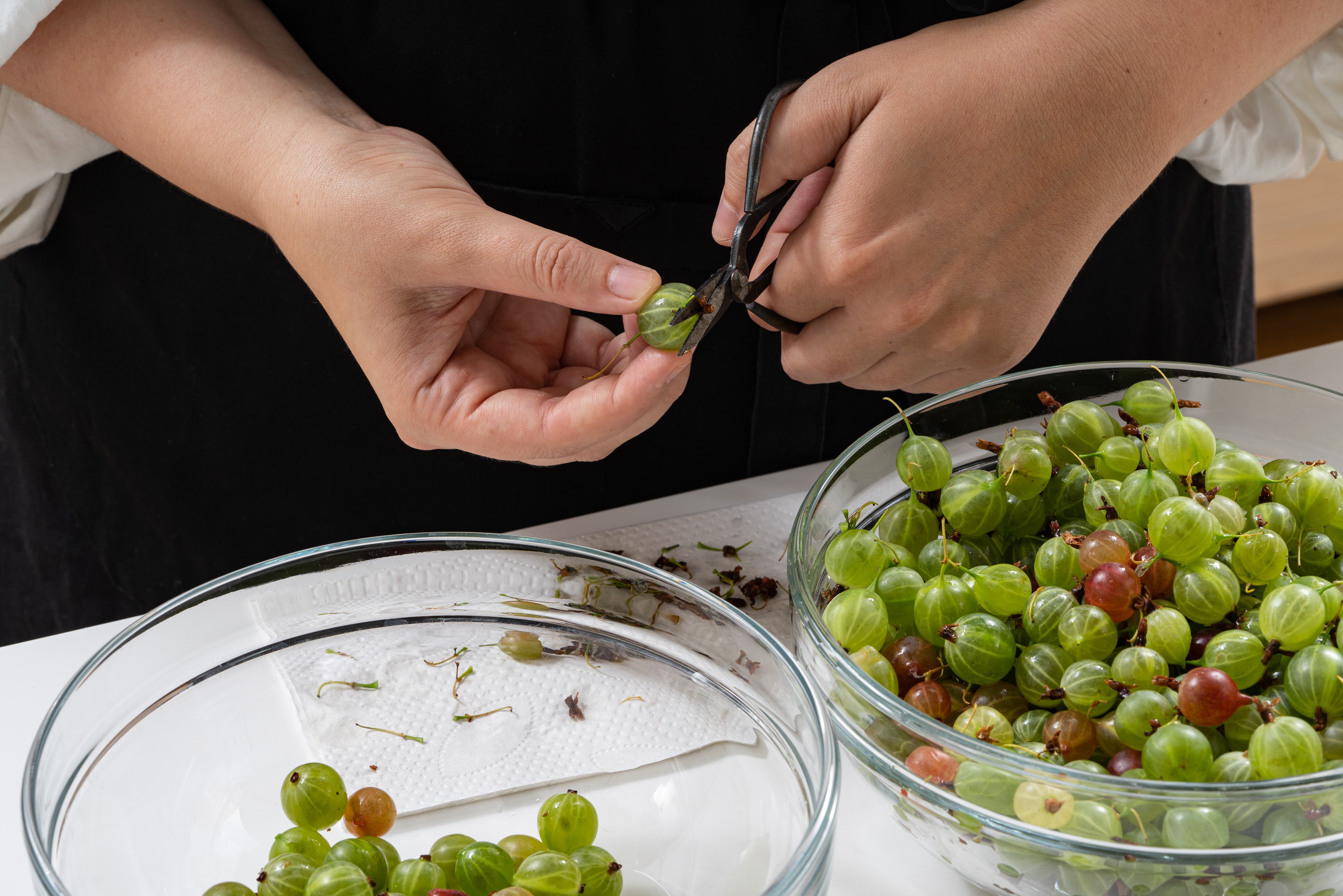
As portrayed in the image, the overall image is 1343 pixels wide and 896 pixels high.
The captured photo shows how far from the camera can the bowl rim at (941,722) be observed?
1.12 feet

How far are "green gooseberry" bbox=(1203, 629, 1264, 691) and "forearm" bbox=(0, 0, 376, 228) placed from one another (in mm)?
517

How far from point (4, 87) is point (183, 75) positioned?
0.48ft

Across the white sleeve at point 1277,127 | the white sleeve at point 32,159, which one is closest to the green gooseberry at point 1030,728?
the white sleeve at point 1277,127

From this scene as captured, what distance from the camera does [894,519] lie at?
20.3 inches

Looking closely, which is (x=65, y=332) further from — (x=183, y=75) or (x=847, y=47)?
(x=847, y=47)

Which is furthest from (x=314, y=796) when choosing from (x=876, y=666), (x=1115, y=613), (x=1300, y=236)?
(x=1300, y=236)

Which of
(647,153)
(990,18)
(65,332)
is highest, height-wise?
(990,18)

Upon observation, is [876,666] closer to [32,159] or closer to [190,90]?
[190,90]

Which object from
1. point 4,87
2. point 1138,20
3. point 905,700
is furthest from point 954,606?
point 4,87

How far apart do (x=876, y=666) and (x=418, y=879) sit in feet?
0.65

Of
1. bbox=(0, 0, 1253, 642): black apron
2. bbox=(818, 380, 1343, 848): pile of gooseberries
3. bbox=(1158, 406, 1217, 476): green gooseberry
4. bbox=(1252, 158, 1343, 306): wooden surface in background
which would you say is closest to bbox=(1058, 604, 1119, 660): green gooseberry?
bbox=(818, 380, 1343, 848): pile of gooseberries

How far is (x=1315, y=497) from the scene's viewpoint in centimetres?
48

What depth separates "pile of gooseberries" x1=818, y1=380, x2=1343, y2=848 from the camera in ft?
1.22

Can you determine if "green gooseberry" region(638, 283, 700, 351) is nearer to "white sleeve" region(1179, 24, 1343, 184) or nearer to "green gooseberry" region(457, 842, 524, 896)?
"green gooseberry" region(457, 842, 524, 896)
